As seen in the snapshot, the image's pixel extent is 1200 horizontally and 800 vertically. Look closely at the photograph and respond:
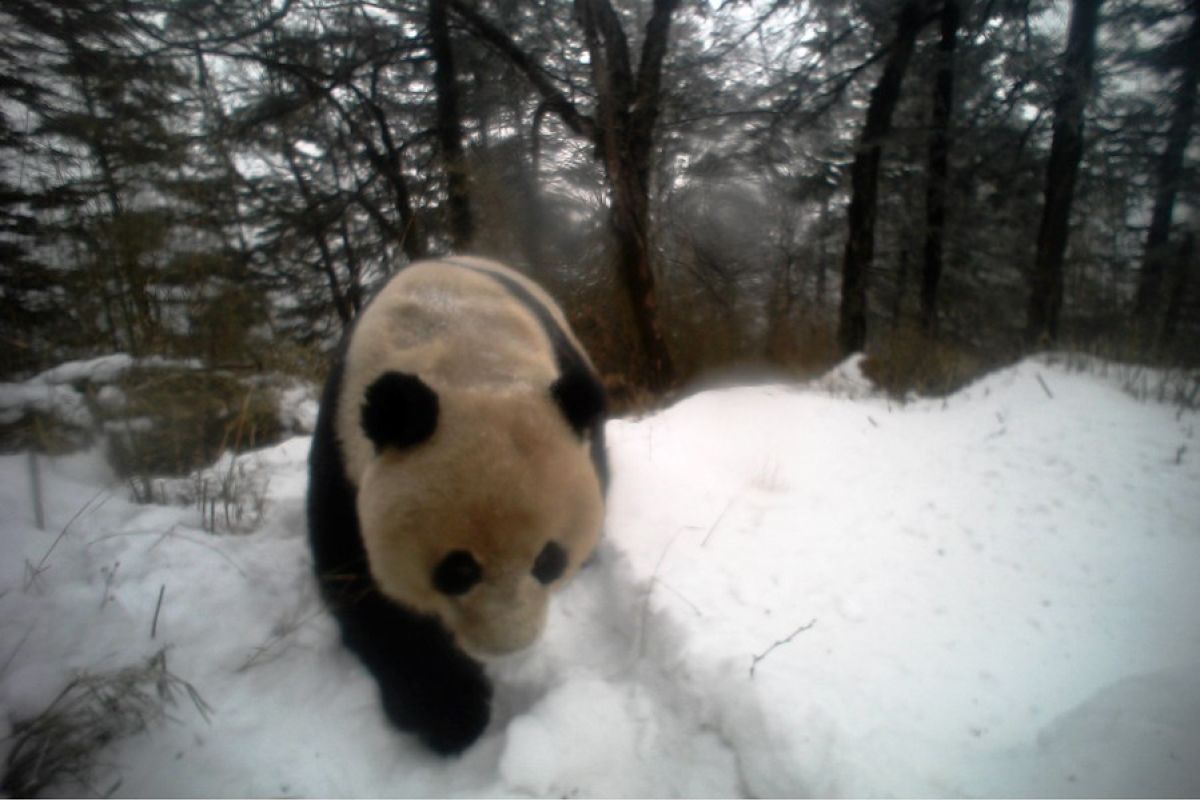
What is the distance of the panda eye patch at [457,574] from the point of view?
124 centimetres

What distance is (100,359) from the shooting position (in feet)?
8.55

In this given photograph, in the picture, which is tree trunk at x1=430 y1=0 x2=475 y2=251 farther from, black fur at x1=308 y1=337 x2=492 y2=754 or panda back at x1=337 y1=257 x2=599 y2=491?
black fur at x1=308 y1=337 x2=492 y2=754

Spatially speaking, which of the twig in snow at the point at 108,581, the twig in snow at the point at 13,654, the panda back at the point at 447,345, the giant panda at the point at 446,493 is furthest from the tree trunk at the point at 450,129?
the twig in snow at the point at 13,654

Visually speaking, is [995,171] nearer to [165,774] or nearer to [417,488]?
[417,488]

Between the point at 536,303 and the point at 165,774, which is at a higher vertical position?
the point at 536,303

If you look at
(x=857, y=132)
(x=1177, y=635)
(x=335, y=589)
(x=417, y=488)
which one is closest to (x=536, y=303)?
(x=417, y=488)


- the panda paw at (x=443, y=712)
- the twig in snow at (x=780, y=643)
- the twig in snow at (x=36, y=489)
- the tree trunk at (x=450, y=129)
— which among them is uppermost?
the tree trunk at (x=450, y=129)

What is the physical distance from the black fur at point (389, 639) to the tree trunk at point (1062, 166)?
203 inches

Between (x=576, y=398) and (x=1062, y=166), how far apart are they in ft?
20.8

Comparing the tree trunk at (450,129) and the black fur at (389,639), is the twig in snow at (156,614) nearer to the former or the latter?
the black fur at (389,639)

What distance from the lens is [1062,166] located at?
4953 millimetres

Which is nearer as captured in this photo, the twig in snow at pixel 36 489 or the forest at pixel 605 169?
the twig in snow at pixel 36 489

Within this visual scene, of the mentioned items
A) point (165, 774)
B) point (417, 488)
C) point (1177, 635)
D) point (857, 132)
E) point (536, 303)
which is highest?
point (857, 132)

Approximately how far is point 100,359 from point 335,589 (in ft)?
7.15
